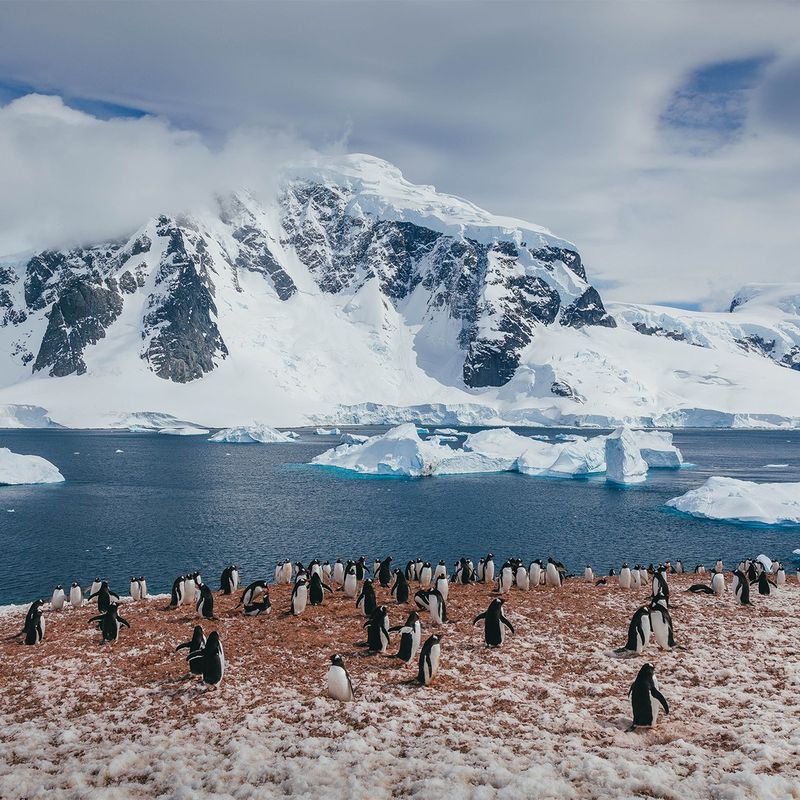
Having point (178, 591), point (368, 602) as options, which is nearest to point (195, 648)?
point (368, 602)

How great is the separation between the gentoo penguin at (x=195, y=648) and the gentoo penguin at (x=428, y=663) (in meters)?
5.21

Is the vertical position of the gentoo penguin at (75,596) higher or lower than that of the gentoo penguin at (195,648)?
lower

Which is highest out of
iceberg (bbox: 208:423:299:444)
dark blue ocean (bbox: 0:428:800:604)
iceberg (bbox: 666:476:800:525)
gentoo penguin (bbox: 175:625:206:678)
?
iceberg (bbox: 208:423:299:444)

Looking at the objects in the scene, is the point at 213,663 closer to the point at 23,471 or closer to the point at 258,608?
the point at 258,608

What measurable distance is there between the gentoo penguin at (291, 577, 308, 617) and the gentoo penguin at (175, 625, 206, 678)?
3.81 metres

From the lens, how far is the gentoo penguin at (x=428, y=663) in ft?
50.4

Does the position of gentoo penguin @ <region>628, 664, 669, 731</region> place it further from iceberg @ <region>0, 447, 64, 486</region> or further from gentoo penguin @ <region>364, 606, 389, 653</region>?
iceberg @ <region>0, 447, 64, 486</region>

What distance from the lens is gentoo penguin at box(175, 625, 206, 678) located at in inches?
637

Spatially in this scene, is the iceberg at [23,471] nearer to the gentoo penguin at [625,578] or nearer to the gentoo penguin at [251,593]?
the gentoo penguin at [251,593]

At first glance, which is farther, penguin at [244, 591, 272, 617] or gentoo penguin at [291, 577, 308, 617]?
penguin at [244, 591, 272, 617]

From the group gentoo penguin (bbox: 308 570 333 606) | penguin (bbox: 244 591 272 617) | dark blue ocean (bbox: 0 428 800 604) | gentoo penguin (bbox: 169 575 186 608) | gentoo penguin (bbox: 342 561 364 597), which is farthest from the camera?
dark blue ocean (bbox: 0 428 800 604)

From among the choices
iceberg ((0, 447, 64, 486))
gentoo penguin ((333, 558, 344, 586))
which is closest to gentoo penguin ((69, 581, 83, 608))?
gentoo penguin ((333, 558, 344, 586))

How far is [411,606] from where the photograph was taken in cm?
2289

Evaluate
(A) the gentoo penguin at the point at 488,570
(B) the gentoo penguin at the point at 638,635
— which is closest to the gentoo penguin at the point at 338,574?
(A) the gentoo penguin at the point at 488,570
